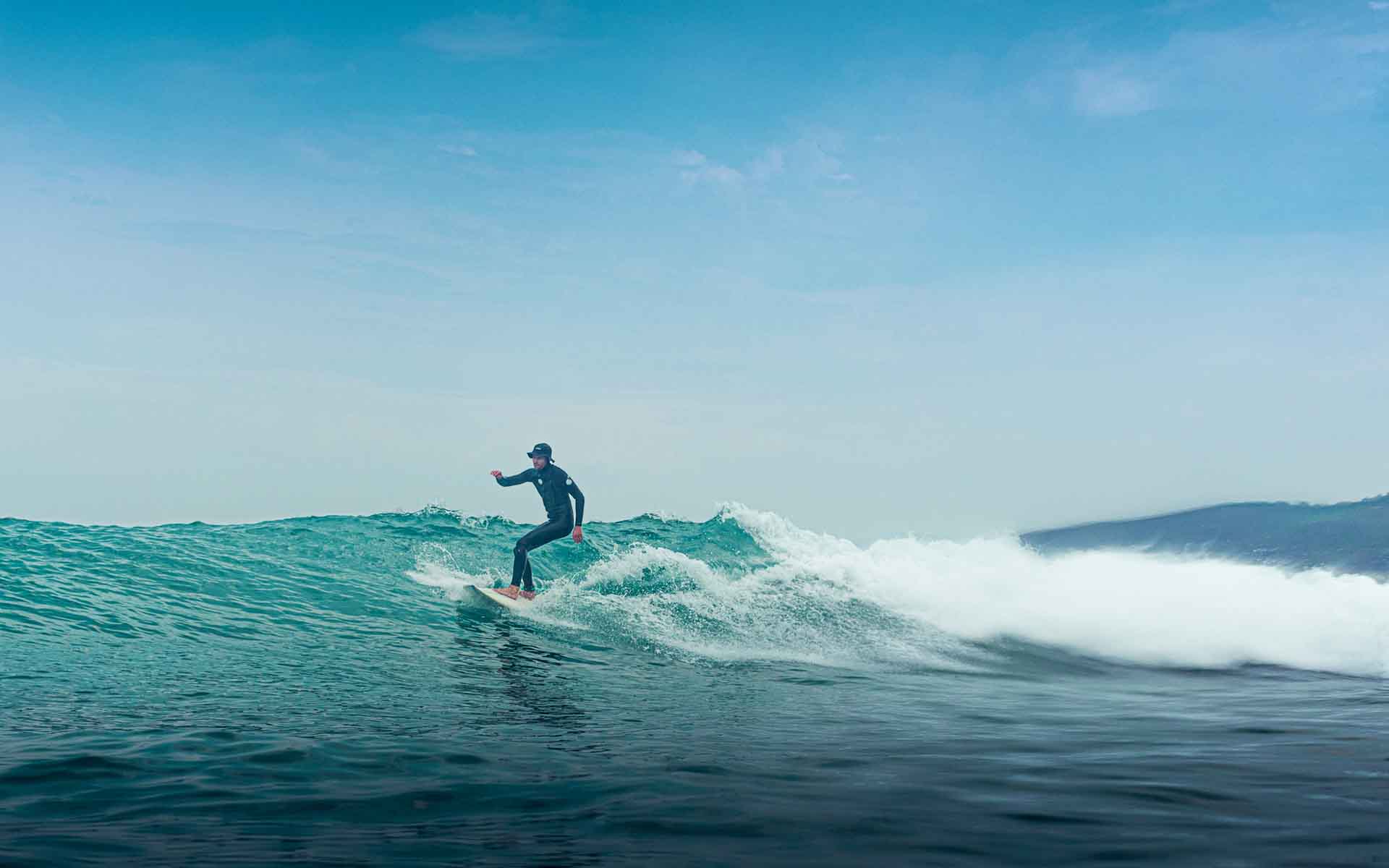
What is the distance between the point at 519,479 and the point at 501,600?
2.54 metres

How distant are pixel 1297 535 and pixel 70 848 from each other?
25.0 metres

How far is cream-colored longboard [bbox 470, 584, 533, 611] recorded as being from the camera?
15.5m

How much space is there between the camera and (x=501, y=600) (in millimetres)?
15648

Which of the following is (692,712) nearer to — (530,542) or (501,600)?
(501,600)

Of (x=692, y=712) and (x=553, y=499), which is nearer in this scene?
(x=692, y=712)

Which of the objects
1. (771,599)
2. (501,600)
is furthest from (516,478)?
(771,599)

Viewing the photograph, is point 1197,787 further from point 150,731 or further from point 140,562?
point 140,562

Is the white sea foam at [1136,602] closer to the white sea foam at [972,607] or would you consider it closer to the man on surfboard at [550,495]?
the white sea foam at [972,607]

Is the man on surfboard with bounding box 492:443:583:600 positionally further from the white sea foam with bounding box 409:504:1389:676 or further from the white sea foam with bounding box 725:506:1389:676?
the white sea foam with bounding box 725:506:1389:676

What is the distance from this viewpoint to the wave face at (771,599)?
1290 centimetres

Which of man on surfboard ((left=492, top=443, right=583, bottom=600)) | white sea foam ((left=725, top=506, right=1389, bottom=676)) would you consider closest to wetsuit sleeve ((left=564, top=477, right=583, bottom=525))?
man on surfboard ((left=492, top=443, right=583, bottom=600))

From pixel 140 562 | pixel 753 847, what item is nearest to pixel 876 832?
pixel 753 847

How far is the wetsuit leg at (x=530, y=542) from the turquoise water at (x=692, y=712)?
1011mm

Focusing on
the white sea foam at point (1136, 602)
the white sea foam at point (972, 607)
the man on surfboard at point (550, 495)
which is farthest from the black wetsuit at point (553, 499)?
the white sea foam at point (1136, 602)
